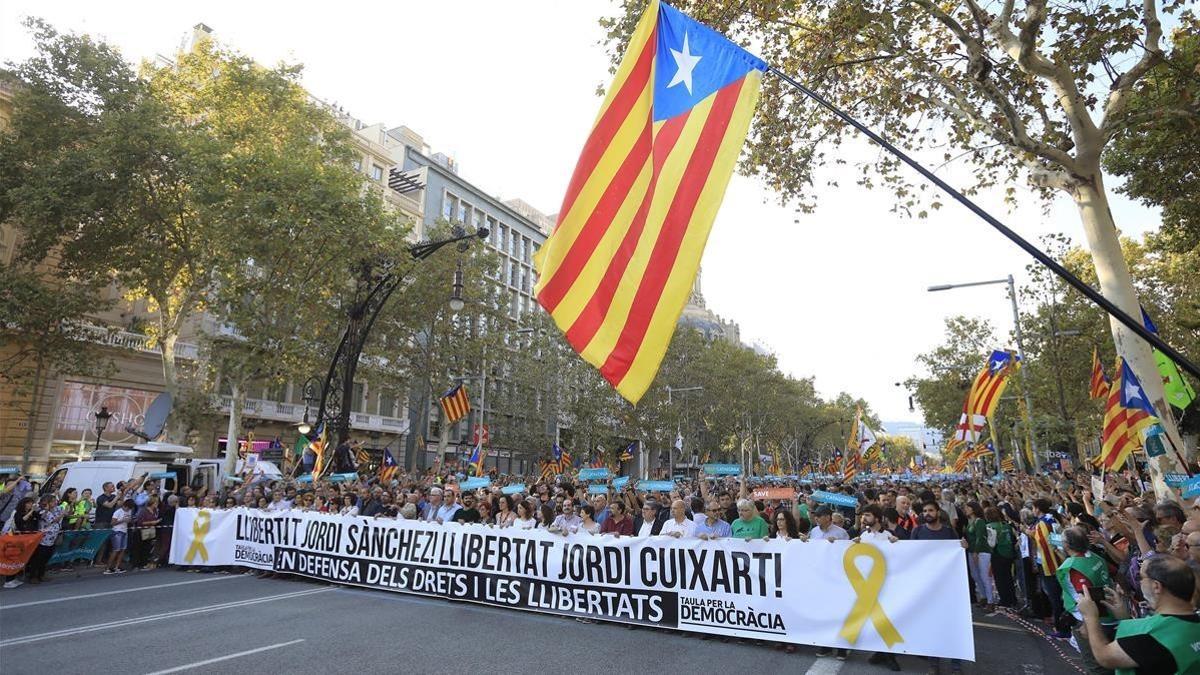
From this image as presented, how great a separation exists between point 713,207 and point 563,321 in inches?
59.4

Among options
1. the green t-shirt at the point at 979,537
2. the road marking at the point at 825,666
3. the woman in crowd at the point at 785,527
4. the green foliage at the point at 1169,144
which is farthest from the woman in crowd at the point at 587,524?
the green foliage at the point at 1169,144

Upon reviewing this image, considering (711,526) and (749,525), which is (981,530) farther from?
(711,526)

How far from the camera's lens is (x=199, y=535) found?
517 inches

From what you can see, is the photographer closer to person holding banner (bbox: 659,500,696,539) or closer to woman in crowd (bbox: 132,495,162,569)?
person holding banner (bbox: 659,500,696,539)

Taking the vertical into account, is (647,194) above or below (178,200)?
below

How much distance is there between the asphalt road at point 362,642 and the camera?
21.3 feet

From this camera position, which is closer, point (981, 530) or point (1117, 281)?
point (1117, 281)

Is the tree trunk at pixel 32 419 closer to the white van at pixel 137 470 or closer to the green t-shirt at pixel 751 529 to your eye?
the white van at pixel 137 470

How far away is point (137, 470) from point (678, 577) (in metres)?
15.3

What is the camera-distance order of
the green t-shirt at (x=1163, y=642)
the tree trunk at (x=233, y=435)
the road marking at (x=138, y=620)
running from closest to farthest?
the green t-shirt at (x=1163, y=642) → the road marking at (x=138, y=620) → the tree trunk at (x=233, y=435)

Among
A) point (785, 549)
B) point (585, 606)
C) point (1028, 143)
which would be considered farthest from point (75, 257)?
point (1028, 143)

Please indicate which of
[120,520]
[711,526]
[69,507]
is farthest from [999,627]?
[69,507]

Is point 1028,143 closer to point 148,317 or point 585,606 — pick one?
point 585,606

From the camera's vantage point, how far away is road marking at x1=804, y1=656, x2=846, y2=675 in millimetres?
6477
